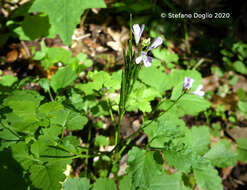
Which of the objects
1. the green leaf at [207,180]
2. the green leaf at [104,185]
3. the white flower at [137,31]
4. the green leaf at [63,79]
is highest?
the white flower at [137,31]

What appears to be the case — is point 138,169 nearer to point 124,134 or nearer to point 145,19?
point 124,134

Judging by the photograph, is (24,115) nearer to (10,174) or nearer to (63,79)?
(10,174)

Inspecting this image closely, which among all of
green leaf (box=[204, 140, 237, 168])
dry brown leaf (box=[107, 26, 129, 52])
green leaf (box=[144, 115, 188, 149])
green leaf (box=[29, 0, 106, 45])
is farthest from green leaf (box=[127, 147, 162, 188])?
dry brown leaf (box=[107, 26, 129, 52])

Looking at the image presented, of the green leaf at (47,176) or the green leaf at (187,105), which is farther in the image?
the green leaf at (187,105)

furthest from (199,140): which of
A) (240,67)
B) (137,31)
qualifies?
(240,67)

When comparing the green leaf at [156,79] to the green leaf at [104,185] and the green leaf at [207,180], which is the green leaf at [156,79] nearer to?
the green leaf at [207,180]

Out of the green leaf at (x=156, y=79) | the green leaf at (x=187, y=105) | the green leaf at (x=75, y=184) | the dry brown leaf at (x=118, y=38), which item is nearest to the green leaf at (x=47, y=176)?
the green leaf at (x=75, y=184)

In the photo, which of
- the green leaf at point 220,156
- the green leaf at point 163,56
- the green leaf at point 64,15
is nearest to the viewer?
the green leaf at point 220,156
